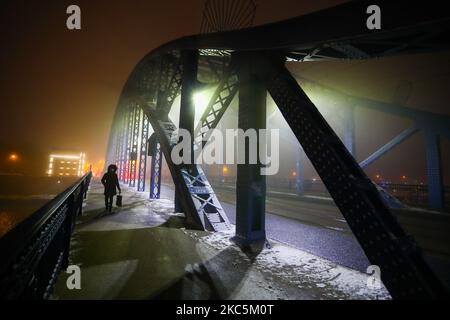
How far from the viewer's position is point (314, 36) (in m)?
3.98

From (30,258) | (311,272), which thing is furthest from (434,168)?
(30,258)

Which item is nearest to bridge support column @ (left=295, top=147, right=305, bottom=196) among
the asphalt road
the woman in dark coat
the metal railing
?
the asphalt road

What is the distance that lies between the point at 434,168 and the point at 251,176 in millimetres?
12649

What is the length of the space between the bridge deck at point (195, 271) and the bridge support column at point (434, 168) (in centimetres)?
1134

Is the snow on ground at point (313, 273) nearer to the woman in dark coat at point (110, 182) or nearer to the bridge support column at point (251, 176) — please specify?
the bridge support column at point (251, 176)

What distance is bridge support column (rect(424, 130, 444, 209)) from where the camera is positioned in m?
12.6

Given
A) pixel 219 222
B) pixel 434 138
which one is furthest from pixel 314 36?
pixel 434 138

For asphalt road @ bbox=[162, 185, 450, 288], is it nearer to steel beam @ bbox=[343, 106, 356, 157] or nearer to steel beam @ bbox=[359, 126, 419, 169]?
steel beam @ bbox=[359, 126, 419, 169]

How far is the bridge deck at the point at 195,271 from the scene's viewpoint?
138 inches

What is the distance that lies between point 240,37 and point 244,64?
0.66 meters

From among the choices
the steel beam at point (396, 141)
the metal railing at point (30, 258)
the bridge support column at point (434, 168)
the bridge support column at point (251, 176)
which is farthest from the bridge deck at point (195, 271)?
the bridge support column at point (434, 168)

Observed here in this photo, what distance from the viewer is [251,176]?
5.91 metres

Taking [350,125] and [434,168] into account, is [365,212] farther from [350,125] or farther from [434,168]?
[350,125]
